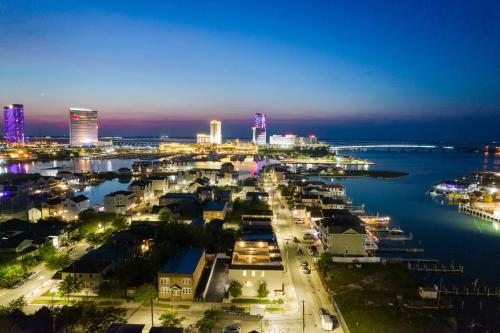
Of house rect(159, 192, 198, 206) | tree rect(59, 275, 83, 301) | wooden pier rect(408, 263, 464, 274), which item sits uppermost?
house rect(159, 192, 198, 206)

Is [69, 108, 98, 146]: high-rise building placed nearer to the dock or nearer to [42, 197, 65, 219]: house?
[42, 197, 65, 219]: house

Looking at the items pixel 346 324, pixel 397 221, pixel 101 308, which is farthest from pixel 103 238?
pixel 397 221

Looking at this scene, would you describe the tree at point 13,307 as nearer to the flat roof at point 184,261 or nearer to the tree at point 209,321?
the flat roof at point 184,261

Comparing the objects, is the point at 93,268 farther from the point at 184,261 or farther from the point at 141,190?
the point at 141,190

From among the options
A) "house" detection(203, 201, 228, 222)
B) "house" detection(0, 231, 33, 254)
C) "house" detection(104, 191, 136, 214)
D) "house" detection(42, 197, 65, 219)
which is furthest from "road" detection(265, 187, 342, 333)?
"house" detection(42, 197, 65, 219)

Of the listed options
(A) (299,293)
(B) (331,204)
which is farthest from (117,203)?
(A) (299,293)

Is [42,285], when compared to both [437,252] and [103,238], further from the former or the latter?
[437,252]

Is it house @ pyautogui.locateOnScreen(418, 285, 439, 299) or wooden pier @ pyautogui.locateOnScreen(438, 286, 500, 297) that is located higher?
house @ pyautogui.locateOnScreen(418, 285, 439, 299)
